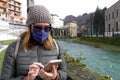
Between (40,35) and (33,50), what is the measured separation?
24 cm

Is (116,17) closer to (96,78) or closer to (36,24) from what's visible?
(96,78)

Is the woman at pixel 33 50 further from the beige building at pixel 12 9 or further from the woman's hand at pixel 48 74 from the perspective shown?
the beige building at pixel 12 9

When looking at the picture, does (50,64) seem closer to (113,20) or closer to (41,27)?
(41,27)

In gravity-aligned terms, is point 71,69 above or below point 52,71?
below

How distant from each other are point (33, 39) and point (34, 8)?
32cm

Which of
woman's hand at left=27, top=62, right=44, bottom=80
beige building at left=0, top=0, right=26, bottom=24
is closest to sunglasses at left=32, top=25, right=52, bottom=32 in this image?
woman's hand at left=27, top=62, right=44, bottom=80

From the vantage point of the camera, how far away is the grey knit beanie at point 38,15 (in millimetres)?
3221

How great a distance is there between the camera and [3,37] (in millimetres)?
42781

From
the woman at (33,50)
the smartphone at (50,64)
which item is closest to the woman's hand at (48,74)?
the smartphone at (50,64)

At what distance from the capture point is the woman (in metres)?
3.12

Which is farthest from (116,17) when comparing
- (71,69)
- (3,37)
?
(71,69)

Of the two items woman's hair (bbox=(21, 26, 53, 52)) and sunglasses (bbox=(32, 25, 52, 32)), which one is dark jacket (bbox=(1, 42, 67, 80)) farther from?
sunglasses (bbox=(32, 25, 52, 32))

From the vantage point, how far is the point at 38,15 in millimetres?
3230

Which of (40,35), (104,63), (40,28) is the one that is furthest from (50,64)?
(104,63)
